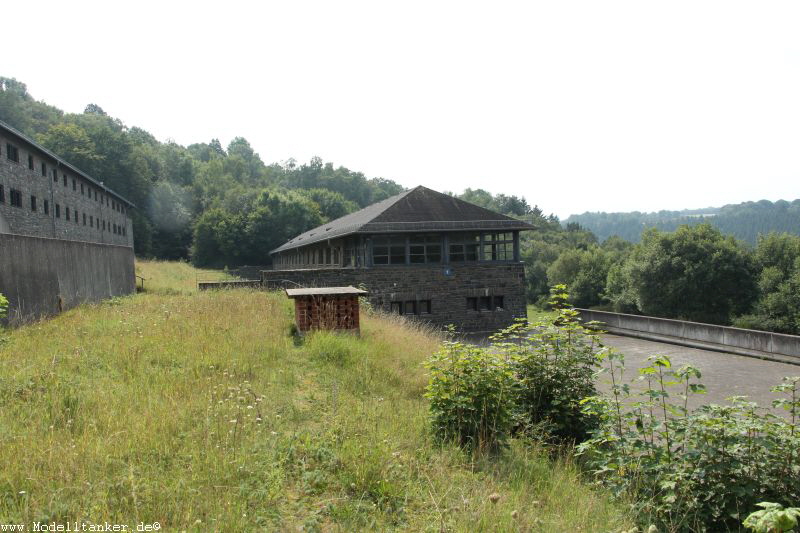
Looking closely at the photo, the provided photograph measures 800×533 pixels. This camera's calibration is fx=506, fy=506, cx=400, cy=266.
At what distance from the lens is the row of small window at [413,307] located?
76.3 ft

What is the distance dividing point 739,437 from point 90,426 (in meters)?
5.39

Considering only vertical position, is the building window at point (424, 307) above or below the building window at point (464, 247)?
below

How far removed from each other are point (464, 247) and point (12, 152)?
2441cm

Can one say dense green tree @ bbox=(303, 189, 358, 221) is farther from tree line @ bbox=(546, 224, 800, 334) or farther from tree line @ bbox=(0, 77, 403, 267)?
tree line @ bbox=(546, 224, 800, 334)

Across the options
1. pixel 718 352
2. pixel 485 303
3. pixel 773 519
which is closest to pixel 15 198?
pixel 485 303

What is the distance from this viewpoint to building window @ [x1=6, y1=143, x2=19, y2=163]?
86.4 feet

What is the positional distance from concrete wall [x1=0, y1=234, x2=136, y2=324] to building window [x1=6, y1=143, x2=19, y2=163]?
1625cm

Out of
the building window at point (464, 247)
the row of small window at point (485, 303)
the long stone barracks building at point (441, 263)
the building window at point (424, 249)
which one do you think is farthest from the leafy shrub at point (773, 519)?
the building window at point (464, 247)

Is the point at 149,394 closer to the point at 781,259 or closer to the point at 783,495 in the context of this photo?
the point at 783,495

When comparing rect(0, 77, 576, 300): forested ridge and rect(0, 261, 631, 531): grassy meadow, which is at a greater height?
rect(0, 77, 576, 300): forested ridge

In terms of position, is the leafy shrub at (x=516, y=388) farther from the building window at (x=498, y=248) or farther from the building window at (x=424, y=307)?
the building window at (x=498, y=248)

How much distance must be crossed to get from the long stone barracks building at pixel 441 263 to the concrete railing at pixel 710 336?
16.2 ft

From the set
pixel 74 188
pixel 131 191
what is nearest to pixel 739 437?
pixel 74 188

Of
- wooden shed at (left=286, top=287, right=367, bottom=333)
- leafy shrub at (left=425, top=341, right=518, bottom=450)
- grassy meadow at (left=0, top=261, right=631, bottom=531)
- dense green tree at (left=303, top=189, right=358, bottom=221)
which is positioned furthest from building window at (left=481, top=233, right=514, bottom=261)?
dense green tree at (left=303, top=189, right=358, bottom=221)
